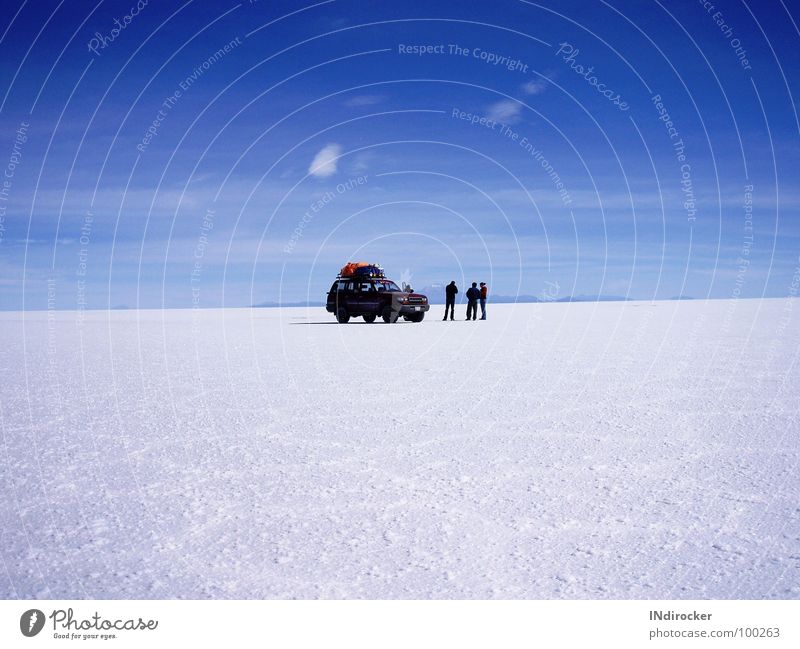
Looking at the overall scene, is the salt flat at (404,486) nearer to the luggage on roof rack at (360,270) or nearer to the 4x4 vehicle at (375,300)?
the 4x4 vehicle at (375,300)

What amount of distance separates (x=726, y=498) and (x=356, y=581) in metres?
2.98

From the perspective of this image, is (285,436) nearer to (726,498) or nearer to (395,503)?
(395,503)

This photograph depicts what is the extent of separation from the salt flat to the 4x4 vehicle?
1825 centimetres

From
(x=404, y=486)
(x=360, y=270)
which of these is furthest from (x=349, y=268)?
(x=404, y=486)

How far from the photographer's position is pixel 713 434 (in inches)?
295

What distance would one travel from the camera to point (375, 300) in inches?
1217

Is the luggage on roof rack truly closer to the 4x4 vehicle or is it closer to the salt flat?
the 4x4 vehicle

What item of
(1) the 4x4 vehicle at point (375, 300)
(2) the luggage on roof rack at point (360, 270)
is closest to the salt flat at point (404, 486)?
(1) the 4x4 vehicle at point (375, 300)

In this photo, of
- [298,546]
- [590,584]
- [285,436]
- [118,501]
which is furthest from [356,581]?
[285,436]

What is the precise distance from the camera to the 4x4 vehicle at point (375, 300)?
30609 mm
